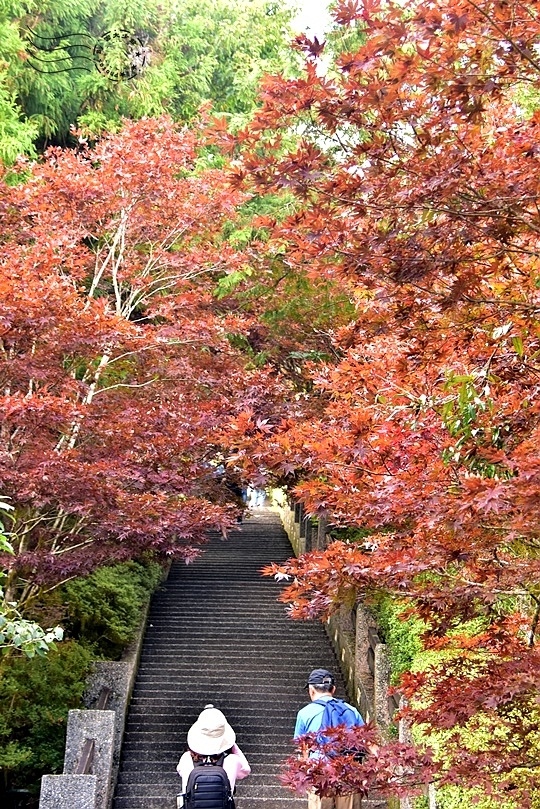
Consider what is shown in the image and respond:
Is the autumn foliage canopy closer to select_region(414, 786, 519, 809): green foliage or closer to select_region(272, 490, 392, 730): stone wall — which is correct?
select_region(414, 786, 519, 809): green foliage

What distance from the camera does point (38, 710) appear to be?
7.09m

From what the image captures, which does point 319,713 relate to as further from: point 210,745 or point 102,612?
point 102,612

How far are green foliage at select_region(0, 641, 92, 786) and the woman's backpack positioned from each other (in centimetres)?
275

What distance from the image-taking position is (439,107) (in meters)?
2.97

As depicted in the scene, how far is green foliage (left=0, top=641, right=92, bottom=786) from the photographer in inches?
274

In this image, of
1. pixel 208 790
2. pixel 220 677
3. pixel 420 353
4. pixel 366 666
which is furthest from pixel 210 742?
pixel 220 677

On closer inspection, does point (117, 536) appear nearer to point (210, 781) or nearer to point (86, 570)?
point (86, 570)

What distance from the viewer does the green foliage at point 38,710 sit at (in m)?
6.96

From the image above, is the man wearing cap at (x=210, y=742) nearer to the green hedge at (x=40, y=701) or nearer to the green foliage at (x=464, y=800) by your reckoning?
the green foliage at (x=464, y=800)

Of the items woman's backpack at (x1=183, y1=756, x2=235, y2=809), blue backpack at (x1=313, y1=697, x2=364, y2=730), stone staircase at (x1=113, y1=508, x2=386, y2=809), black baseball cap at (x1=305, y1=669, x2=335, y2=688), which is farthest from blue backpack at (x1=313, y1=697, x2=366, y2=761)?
stone staircase at (x1=113, y1=508, x2=386, y2=809)

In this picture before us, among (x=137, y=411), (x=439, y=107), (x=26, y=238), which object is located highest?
(x=26, y=238)

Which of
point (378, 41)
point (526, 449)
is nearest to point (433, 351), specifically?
point (526, 449)

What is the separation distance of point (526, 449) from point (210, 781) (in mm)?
3110

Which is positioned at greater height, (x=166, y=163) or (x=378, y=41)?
(x=166, y=163)
